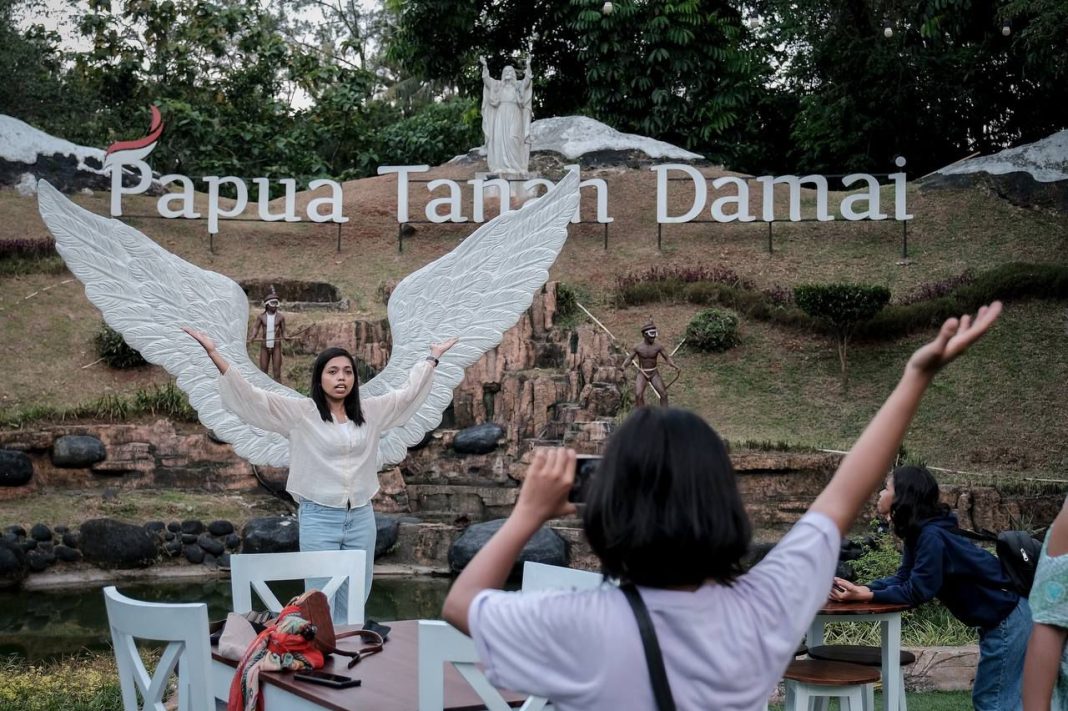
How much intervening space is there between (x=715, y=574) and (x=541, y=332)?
1444 centimetres

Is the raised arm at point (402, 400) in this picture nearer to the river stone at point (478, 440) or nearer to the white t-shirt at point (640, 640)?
the white t-shirt at point (640, 640)

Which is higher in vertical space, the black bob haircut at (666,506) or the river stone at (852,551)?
the black bob haircut at (666,506)

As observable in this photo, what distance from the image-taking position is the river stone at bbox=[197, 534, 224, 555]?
11.9m

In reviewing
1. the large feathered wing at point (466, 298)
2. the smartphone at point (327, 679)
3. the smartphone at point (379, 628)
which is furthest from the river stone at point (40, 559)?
the smartphone at point (327, 679)

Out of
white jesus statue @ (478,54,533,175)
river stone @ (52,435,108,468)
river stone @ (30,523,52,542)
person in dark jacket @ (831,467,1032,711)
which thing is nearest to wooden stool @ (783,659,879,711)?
person in dark jacket @ (831,467,1032,711)

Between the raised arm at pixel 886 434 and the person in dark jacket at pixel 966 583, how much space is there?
207cm

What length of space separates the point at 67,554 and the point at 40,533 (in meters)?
0.34

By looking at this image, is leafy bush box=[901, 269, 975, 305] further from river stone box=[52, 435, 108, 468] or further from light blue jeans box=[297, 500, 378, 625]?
light blue jeans box=[297, 500, 378, 625]

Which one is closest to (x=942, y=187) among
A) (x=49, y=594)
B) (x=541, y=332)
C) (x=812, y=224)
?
(x=812, y=224)

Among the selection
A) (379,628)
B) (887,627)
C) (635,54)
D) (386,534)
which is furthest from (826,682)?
(635,54)

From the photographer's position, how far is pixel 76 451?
13266mm

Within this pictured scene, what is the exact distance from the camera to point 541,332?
637 inches

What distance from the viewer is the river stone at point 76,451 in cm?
1323

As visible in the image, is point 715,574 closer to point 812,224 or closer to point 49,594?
point 49,594
